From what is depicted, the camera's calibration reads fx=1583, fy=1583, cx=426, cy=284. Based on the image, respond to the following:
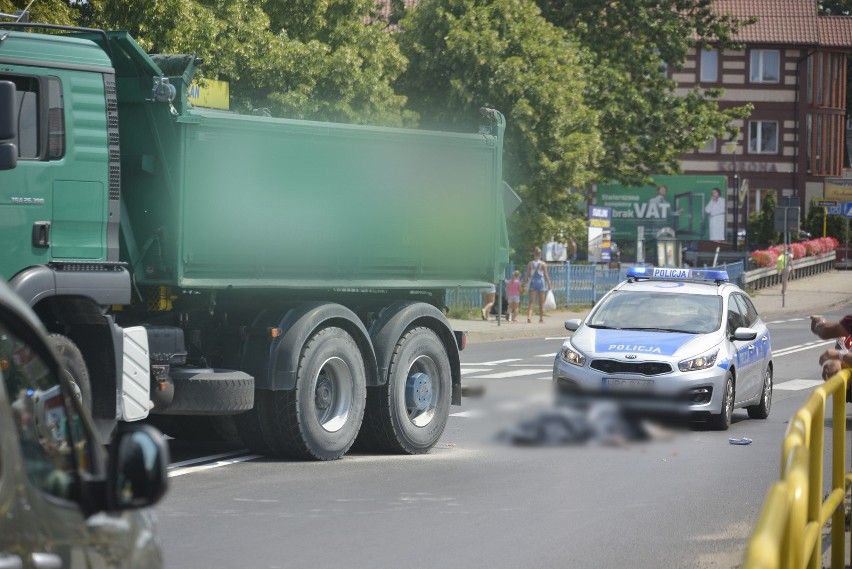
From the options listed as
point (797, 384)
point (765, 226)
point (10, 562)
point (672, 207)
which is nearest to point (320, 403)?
point (10, 562)

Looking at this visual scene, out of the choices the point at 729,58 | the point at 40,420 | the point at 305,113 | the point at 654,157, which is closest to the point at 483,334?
the point at 305,113

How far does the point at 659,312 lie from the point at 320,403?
5377 mm

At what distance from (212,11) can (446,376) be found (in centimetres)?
1506

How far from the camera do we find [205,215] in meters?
11.4

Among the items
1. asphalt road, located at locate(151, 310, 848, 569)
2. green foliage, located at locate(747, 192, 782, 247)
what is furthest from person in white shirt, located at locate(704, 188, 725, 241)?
asphalt road, located at locate(151, 310, 848, 569)

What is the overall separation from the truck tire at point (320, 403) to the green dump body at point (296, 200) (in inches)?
20.0

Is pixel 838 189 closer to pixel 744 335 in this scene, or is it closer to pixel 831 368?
pixel 744 335

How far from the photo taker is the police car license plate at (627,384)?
15.1 m

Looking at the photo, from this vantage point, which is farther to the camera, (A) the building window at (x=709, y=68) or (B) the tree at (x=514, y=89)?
(A) the building window at (x=709, y=68)

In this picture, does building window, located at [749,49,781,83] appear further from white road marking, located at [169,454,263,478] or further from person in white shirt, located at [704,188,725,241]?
white road marking, located at [169,454,263,478]

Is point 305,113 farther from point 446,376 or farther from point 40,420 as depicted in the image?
point 40,420

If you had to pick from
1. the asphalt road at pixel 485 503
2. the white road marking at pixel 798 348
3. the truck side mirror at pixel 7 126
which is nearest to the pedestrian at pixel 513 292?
the white road marking at pixel 798 348

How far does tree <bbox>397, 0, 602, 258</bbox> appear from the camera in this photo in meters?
40.5

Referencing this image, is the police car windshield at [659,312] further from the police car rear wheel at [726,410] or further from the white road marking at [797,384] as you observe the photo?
the white road marking at [797,384]
